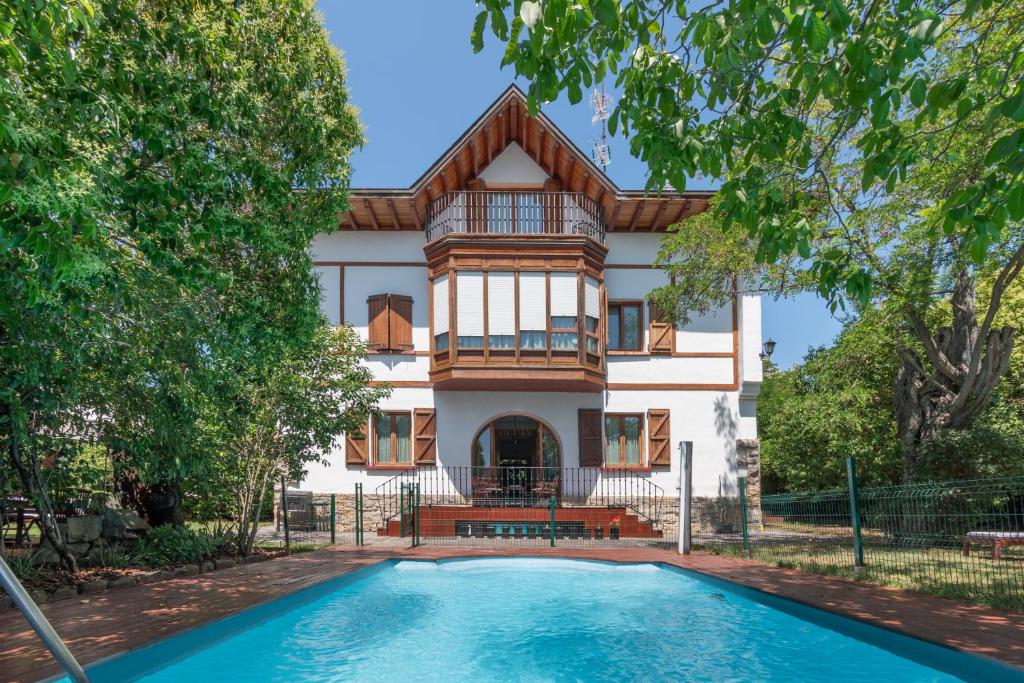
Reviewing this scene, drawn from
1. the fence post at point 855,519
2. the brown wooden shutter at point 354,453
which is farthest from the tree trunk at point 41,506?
the fence post at point 855,519

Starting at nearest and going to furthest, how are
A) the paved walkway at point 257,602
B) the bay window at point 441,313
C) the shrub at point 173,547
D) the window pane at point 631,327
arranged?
the paved walkway at point 257,602 < the shrub at point 173,547 < the bay window at point 441,313 < the window pane at point 631,327

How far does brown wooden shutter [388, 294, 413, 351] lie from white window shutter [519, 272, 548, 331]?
2.86 m

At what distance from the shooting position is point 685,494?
11375 mm

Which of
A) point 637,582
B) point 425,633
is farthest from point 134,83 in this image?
point 637,582

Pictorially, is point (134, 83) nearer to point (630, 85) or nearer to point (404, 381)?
point (630, 85)

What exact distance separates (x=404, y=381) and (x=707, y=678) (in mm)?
12147

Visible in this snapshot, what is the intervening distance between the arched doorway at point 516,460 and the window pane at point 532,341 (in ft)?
6.97

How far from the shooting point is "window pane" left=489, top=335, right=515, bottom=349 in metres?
16.0

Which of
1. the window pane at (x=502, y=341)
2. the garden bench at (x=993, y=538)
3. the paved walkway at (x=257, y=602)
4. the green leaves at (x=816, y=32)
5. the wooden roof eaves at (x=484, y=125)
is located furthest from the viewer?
the wooden roof eaves at (x=484, y=125)

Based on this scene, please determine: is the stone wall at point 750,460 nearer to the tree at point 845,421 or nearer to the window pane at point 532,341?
the tree at point 845,421

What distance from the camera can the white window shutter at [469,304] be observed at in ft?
52.8

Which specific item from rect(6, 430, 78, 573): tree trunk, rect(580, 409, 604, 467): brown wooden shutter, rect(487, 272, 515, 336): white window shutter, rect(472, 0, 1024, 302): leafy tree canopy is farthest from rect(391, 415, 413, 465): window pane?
rect(472, 0, 1024, 302): leafy tree canopy

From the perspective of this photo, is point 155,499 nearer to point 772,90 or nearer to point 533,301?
point 533,301

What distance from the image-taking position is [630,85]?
167 inches
